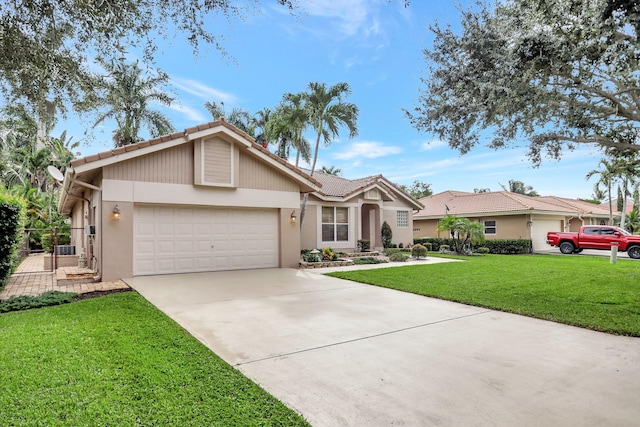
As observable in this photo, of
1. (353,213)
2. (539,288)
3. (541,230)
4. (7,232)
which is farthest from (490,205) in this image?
(7,232)

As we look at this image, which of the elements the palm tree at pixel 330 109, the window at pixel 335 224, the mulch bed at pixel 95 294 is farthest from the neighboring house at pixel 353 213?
the mulch bed at pixel 95 294

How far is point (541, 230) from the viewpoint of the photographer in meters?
24.9

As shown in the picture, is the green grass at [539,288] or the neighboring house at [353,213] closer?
the green grass at [539,288]

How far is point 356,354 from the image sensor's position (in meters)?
4.48

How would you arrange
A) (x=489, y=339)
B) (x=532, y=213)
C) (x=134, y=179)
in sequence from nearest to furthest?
(x=489, y=339), (x=134, y=179), (x=532, y=213)

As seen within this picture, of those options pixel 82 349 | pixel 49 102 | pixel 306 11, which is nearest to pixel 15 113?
pixel 49 102

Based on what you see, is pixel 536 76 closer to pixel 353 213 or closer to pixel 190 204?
pixel 190 204

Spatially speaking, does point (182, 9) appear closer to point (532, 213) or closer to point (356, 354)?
point (356, 354)

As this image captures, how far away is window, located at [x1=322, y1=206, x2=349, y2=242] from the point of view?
58.5 ft

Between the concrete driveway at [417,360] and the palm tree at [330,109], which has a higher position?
the palm tree at [330,109]

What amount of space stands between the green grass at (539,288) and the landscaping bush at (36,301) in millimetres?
7024

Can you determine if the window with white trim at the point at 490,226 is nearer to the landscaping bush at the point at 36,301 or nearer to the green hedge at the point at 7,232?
the landscaping bush at the point at 36,301

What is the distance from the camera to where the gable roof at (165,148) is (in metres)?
9.56

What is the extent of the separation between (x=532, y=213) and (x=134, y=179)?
23.2 metres
